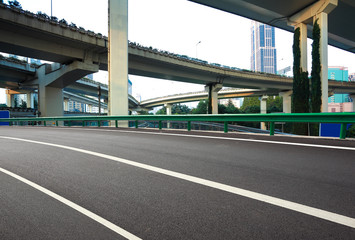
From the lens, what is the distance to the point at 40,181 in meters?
4.18

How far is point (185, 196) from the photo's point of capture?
3203mm

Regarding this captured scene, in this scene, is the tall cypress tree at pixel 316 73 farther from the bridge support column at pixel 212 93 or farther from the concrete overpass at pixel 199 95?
the concrete overpass at pixel 199 95

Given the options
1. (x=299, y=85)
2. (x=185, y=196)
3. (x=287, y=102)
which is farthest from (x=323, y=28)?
(x=287, y=102)

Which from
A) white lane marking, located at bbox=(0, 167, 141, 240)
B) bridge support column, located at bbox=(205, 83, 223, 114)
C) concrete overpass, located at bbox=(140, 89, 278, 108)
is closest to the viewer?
white lane marking, located at bbox=(0, 167, 141, 240)

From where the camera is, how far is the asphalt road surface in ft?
7.84

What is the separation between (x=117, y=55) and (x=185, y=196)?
21399 millimetres

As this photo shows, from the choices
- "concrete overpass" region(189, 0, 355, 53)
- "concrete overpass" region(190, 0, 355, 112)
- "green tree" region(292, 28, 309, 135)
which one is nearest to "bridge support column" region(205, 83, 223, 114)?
"concrete overpass" region(189, 0, 355, 53)

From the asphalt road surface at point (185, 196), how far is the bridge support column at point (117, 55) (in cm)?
1745

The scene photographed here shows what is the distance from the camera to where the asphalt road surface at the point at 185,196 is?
2391 mm

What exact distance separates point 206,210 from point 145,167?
220 centimetres

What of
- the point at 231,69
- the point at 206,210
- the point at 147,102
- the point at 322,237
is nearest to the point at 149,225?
the point at 206,210

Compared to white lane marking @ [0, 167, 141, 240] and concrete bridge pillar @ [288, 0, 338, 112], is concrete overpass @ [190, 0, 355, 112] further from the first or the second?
white lane marking @ [0, 167, 141, 240]

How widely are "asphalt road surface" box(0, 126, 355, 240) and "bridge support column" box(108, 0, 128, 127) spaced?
1745 cm

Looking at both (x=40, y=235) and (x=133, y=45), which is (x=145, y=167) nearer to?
(x=40, y=235)
